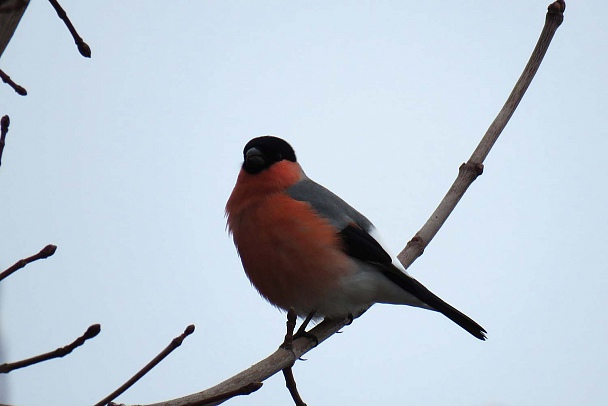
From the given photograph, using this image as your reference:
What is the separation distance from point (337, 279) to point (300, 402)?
1552 mm

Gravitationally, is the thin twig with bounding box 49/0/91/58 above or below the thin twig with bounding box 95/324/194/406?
above

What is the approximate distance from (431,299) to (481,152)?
1.01 metres

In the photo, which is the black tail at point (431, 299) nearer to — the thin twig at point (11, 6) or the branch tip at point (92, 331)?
the branch tip at point (92, 331)

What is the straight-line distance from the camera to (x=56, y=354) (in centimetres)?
164

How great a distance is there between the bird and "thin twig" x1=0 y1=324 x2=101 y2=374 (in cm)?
271

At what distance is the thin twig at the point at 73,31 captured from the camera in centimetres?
183

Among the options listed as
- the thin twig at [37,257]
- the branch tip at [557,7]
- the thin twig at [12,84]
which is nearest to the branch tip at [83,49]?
the thin twig at [12,84]

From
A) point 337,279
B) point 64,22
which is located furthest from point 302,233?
point 64,22

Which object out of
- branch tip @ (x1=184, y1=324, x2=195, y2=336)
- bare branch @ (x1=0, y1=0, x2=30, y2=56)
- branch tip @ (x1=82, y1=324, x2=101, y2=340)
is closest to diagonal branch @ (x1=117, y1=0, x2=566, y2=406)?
branch tip @ (x1=184, y1=324, x2=195, y2=336)

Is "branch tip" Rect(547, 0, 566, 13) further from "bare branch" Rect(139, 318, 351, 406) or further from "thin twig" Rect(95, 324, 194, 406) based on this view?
"thin twig" Rect(95, 324, 194, 406)

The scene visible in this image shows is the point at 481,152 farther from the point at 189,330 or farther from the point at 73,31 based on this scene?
the point at 73,31

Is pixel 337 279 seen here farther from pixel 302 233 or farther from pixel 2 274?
pixel 2 274

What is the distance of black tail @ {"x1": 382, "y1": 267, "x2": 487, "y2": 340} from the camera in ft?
15.1

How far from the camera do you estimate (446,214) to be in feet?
14.7
